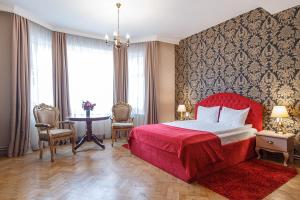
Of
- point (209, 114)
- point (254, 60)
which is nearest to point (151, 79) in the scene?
point (209, 114)

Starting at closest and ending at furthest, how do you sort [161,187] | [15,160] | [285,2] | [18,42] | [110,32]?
1. [161,187]
2. [285,2]
3. [15,160]
4. [18,42]
5. [110,32]

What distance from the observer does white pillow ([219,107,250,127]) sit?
3941 mm

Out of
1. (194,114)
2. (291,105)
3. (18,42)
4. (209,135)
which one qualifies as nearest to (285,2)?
(291,105)

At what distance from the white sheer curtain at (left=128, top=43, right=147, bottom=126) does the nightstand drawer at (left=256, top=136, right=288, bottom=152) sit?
3.09 meters

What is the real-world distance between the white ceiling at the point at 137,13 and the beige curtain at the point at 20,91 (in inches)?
16.5

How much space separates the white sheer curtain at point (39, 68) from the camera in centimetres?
436

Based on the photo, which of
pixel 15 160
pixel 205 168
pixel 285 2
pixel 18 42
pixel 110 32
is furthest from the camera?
pixel 110 32

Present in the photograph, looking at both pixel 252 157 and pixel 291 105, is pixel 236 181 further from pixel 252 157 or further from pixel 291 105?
pixel 291 105

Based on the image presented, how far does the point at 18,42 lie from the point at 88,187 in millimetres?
3284

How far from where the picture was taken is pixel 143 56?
5844mm

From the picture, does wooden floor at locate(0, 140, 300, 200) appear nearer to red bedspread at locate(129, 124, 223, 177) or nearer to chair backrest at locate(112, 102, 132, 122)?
red bedspread at locate(129, 124, 223, 177)

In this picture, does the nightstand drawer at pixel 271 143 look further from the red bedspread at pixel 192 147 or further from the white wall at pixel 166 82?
the white wall at pixel 166 82

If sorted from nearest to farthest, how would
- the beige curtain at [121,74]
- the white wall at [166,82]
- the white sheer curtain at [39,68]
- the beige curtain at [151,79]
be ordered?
the white sheer curtain at [39,68] < the beige curtain at [151,79] < the beige curtain at [121,74] < the white wall at [166,82]

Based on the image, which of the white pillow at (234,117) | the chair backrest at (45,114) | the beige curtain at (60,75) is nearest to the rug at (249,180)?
the white pillow at (234,117)
